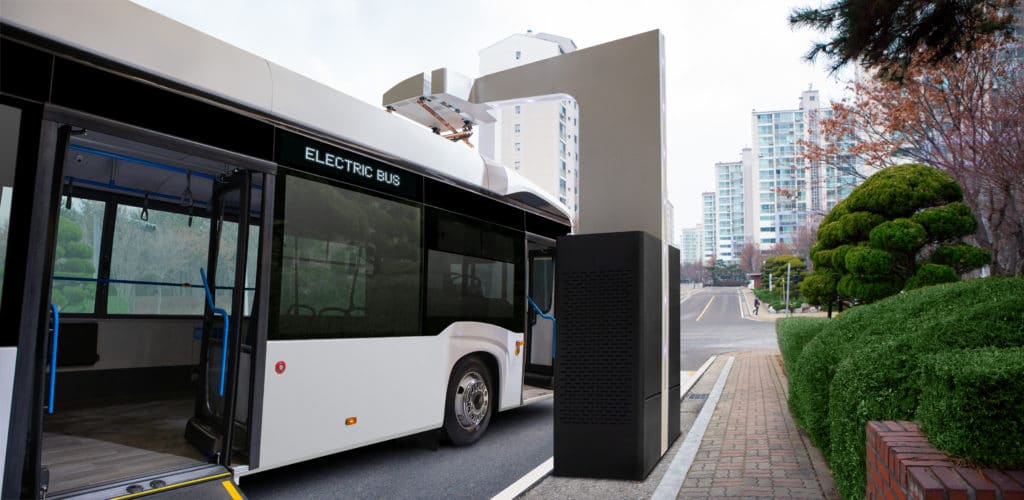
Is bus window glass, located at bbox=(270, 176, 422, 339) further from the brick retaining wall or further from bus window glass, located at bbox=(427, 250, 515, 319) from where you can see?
the brick retaining wall

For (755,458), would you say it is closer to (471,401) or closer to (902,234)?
(471,401)

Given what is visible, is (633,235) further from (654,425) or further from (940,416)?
(940,416)

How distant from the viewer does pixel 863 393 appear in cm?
355

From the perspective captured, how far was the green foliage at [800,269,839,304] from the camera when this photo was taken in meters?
16.0

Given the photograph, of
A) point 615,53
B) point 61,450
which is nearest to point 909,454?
point 615,53

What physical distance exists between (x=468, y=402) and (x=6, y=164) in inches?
184

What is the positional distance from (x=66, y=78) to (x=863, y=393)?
481 cm

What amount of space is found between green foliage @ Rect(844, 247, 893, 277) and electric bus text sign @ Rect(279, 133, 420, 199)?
1092 cm

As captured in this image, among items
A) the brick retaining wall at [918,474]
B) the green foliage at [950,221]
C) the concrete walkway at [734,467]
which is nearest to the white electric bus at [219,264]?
the concrete walkway at [734,467]

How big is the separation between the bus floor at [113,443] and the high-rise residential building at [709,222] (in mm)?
189290

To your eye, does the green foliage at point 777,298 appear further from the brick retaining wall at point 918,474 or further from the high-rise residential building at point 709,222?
the high-rise residential building at point 709,222

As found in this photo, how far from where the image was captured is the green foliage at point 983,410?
7.46ft

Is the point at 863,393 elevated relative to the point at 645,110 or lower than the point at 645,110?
lower

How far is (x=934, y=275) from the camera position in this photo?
11922mm
